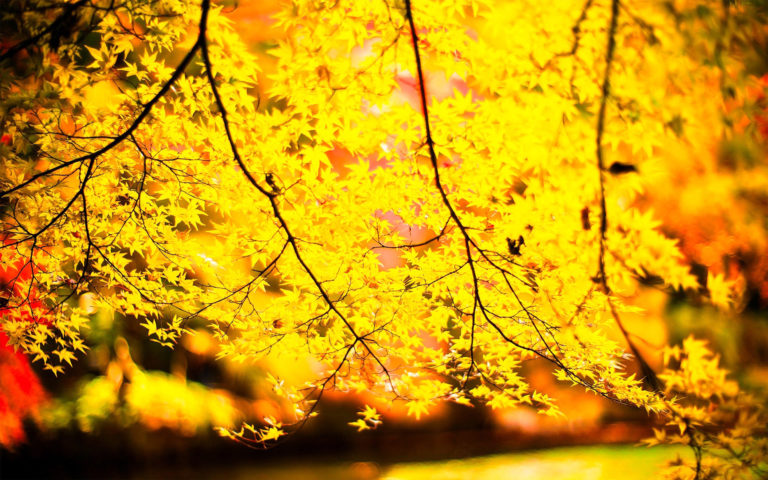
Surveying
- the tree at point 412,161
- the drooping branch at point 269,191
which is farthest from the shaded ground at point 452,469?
the drooping branch at point 269,191

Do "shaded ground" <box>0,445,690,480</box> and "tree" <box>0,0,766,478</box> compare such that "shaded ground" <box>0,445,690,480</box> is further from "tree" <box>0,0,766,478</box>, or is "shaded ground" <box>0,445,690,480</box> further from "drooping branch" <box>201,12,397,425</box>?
"drooping branch" <box>201,12,397,425</box>

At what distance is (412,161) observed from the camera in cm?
177

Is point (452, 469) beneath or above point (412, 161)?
beneath

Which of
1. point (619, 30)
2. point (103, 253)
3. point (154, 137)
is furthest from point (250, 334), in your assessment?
point (619, 30)

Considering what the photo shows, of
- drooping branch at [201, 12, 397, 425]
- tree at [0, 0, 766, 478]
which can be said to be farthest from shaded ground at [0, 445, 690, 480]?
drooping branch at [201, 12, 397, 425]

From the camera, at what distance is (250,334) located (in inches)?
89.6

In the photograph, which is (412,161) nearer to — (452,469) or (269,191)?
(269,191)

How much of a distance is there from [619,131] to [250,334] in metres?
2.00

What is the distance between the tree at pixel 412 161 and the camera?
4.23 feet

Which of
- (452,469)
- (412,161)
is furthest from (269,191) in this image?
(452,469)

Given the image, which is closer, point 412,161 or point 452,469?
point 412,161

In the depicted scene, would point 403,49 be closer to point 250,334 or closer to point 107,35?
point 107,35

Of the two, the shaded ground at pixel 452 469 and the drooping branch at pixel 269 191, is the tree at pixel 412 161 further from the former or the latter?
the shaded ground at pixel 452 469

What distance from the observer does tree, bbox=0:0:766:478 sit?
129 cm
